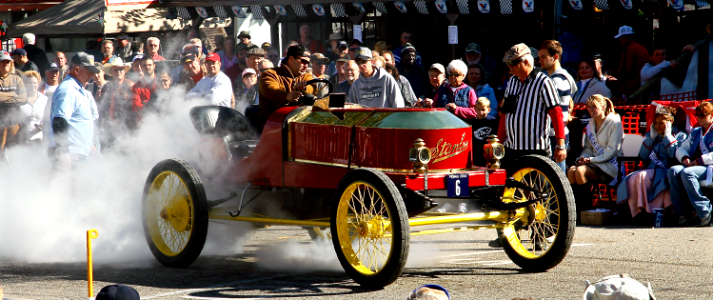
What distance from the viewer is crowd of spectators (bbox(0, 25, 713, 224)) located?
24.2ft

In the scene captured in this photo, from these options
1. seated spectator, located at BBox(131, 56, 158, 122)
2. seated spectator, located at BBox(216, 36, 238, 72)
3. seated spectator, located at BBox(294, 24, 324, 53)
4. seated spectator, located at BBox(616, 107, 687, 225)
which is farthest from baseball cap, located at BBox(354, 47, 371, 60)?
seated spectator, located at BBox(294, 24, 324, 53)

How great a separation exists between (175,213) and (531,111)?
301cm

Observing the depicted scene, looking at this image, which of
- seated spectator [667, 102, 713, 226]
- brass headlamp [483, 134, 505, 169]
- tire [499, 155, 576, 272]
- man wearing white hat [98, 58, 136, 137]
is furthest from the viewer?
man wearing white hat [98, 58, 136, 137]

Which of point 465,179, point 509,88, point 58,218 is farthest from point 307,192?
point 58,218

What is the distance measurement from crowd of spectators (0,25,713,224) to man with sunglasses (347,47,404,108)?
0.03 ft

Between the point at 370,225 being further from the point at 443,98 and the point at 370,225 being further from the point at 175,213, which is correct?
the point at 443,98

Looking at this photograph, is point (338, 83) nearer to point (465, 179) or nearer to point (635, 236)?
point (635, 236)

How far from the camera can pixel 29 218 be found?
318 inches

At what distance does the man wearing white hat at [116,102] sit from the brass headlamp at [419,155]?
216 inches

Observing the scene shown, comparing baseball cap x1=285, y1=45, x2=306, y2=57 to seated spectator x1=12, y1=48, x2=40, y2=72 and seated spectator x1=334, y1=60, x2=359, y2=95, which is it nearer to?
seated spectator x1=334, y1=60, x2=359, y2=95

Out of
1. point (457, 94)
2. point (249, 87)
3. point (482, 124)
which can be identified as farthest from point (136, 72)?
point (482, 124)

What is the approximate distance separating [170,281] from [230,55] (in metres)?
9.53

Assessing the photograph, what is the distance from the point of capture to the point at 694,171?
27.9ft

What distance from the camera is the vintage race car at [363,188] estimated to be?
223 inches
